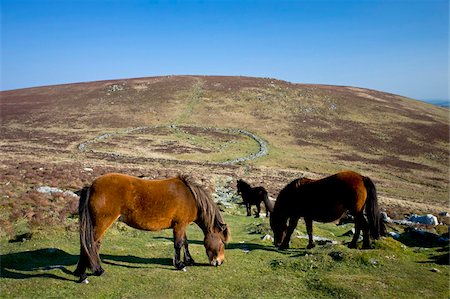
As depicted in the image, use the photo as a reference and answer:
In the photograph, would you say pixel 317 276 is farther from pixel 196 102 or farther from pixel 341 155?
pixel 196 102

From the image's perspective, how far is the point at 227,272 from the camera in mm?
9641

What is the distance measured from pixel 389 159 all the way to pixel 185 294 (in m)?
55.5

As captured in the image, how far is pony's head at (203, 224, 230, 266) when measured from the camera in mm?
9780

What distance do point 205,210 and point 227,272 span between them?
183 centimetres

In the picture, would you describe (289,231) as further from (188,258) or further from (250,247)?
(188,258)

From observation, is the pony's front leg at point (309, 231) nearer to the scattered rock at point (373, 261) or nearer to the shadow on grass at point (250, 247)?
the shadow on grass at point (250, 247)

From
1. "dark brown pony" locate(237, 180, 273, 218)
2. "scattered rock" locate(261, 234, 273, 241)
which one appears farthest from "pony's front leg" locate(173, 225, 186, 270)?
"dark brown pony" locate(237, 180, 273, 218)

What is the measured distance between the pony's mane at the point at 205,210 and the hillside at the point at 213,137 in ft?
25.9

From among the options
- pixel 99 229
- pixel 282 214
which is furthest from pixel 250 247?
pixel 99 229

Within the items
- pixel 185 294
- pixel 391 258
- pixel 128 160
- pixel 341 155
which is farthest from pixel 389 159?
pixel 185 294

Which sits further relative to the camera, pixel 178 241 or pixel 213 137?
pixel 213 137

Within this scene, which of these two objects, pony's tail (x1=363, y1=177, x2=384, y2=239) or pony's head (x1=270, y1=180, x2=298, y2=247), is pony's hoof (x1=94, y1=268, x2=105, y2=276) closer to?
pony's head (x1=270, y1=180, x2=298, y2=247)

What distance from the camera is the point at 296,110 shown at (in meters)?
81.8

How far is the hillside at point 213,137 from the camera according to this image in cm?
3212
